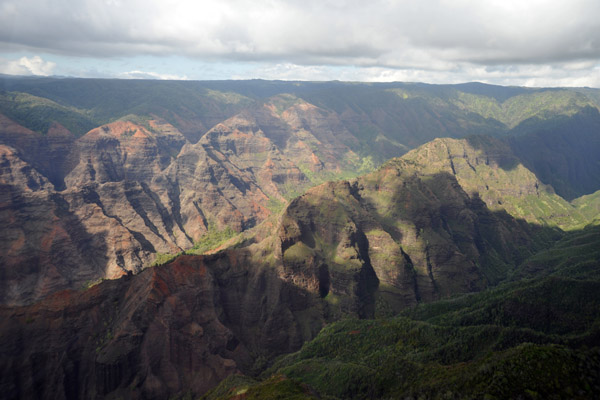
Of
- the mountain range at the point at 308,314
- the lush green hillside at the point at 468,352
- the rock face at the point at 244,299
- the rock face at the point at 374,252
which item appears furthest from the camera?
the rock face at the point at 374,252

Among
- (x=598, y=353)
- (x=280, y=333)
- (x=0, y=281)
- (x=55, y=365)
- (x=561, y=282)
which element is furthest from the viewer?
(x=0, y=281)

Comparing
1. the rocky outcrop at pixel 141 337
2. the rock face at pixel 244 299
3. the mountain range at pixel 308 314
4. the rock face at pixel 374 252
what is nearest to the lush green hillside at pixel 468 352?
the mountain range at pixel 308 314

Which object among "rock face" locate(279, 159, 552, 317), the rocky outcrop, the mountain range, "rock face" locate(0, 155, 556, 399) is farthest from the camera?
"rock face" locate(279, 159, 552, 317)

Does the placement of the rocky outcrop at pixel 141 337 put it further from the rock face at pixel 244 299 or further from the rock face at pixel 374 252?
the rock face at pixel 374 252

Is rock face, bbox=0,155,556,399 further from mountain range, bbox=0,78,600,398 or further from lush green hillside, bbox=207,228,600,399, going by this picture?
lush green hillside, bbox=207,228,600,399

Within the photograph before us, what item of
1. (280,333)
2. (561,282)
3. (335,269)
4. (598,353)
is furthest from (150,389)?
(561,282)

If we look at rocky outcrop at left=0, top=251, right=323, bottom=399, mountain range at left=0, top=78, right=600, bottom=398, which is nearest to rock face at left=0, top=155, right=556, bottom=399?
rocky outcrop at left=0, top=251, right=323, bottom=399

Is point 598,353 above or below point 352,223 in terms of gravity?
above

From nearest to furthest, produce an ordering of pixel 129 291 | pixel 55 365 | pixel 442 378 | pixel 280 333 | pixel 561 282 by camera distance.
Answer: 1. pixel 442 378
2. pixel 55 365
3. pixel 561 282
4. pixel 129 291
5. pixel 280 333

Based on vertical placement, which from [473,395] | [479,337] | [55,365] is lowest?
[55,365]

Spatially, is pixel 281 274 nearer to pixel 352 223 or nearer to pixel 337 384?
pixel 352 223

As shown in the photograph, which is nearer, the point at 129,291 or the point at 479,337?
the point at 479,337
